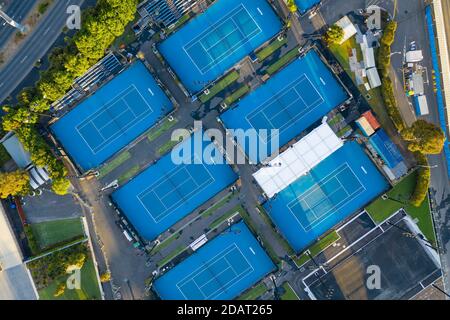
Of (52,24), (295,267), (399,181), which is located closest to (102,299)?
(295,267)

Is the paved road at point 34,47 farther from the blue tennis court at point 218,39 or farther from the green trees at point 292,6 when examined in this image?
the green trees at point 292,6

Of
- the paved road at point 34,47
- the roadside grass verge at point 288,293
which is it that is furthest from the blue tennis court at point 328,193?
the paved road at point 34,47

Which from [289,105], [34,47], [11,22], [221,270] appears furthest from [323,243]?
[11,22]

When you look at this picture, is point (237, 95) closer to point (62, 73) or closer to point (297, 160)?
point (297, 160)

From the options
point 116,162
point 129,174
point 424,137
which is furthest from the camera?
point 129,174

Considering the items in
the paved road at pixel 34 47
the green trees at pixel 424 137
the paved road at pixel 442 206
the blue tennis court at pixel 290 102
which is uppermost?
the paved road at pixel 34 47

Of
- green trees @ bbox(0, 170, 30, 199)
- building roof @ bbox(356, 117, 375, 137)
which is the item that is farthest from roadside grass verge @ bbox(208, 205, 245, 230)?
green trees @ bbox(0, 170, 30, 199)

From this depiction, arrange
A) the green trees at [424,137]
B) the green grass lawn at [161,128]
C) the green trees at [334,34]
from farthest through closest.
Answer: the green grass lawn at [161,128], the green trees at [334,34], the green trees at [424,137]
